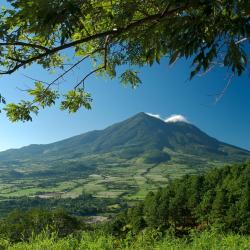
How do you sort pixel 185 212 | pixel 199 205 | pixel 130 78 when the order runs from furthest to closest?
pixel 185 212 < pixel 199 205 < pixel 130 78

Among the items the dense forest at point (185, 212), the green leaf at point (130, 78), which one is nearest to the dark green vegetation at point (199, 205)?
the dense forest at point (185, 212)

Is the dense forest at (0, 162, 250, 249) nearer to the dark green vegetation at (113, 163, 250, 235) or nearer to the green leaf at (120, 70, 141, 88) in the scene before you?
the dark green vegetation at (113, 163, 250, 235)

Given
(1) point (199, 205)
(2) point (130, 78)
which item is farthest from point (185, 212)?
(2) point (130, 78)

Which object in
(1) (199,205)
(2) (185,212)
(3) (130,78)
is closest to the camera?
(3) (130,78)

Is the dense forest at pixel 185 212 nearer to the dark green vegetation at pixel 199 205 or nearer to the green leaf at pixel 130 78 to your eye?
the dark green vegetation at pixel 199 205

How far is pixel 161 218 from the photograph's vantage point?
8838cm

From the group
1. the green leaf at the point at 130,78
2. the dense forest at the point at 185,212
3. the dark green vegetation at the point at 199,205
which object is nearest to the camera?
the green leaf at the point at 130,78

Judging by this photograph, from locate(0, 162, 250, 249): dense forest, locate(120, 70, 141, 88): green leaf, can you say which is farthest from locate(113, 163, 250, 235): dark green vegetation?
locate(120, 70, 141, 88): green leaf

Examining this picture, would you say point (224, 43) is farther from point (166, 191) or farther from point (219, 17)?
point (166, 191)

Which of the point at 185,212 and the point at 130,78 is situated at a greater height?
the point at 130,78

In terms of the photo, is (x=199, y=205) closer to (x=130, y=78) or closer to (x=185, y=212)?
(x=185, y=212)

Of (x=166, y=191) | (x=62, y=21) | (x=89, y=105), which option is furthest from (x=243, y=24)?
(x=166, y=191)

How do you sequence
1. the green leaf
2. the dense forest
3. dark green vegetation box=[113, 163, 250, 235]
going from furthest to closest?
1. dark green vegetation box=[113, 163, 250, 235]
2. the dense forest
3. the green leaf

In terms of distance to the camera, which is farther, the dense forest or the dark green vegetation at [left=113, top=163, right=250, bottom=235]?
the dark green vegetation at [left=113, top=163, right=250, bottom=235]
